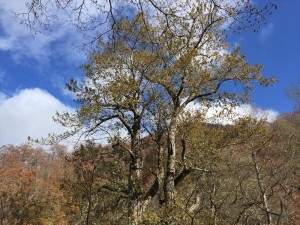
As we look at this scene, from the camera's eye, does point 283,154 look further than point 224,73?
Yes

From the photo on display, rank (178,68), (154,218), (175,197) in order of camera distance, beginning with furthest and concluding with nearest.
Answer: (178,68), (175,197), (154,218)

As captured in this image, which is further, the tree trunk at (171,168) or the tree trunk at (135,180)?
the tree trunk at (135,180)

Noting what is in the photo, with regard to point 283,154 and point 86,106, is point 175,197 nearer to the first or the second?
point 86,106

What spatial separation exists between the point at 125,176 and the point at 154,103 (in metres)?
3.06

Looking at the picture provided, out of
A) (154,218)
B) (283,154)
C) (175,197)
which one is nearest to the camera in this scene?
(154,218)

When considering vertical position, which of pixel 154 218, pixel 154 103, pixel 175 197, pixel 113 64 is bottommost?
pixel 154 218

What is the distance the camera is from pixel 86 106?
40.2ft

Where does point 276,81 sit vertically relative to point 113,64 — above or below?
below

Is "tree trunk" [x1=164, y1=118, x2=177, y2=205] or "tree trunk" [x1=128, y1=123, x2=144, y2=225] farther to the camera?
"tree trunk" [x1=128, y1=123, x2=144, y2=225]

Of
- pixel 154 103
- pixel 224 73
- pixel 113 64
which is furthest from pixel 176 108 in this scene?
pixel 113 64

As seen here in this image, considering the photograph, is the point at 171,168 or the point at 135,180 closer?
the point at 171,168

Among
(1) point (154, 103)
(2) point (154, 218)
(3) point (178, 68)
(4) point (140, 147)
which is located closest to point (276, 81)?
(3) point (178, 68)

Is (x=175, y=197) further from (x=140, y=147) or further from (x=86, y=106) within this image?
(x=86, y=106)

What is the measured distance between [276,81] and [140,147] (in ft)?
17.0
